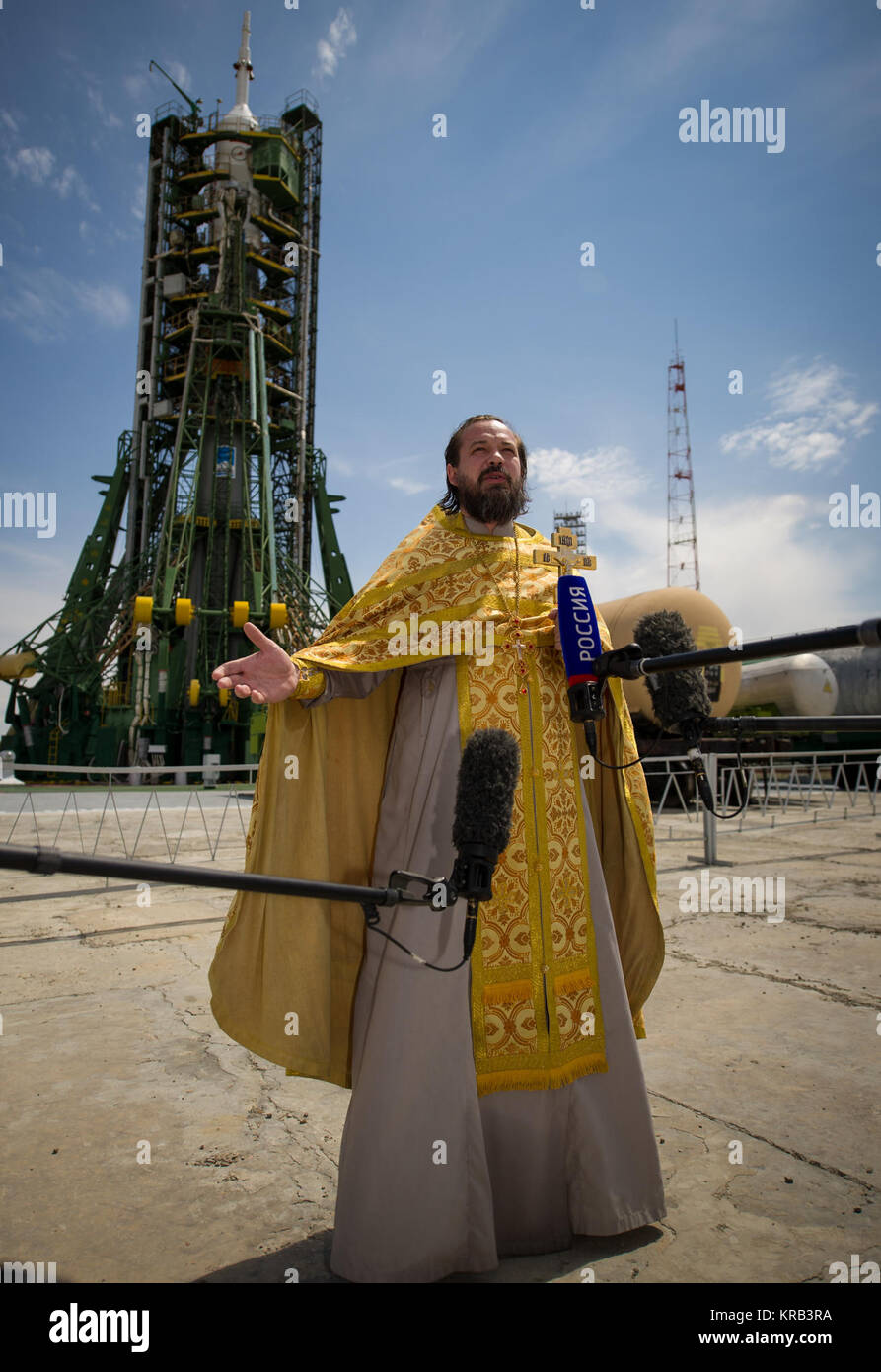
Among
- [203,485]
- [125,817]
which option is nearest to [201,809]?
[125,817]

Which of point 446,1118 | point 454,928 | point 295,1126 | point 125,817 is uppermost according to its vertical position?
point 454,928

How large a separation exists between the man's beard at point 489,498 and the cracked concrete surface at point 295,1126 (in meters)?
2.24

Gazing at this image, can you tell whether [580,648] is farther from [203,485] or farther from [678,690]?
[203,485]

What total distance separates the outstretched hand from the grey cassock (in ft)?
0.72

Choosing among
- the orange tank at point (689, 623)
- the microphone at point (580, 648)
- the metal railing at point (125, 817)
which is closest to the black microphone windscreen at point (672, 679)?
the microphone at point (580, 648)

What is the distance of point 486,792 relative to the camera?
5.61 ft

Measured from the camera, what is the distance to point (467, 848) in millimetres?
1677

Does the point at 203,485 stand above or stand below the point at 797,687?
above

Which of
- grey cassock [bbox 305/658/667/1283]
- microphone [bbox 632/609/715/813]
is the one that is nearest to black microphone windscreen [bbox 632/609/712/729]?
microphone [bbox 632/609/715/813]

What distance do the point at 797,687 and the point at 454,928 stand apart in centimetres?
1798

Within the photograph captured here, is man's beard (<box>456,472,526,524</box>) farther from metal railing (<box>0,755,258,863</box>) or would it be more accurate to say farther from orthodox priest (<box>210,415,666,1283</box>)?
metal railing (<box>0,755,258,863</box>)

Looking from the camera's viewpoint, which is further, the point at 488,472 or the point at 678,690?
the point at 488,472
